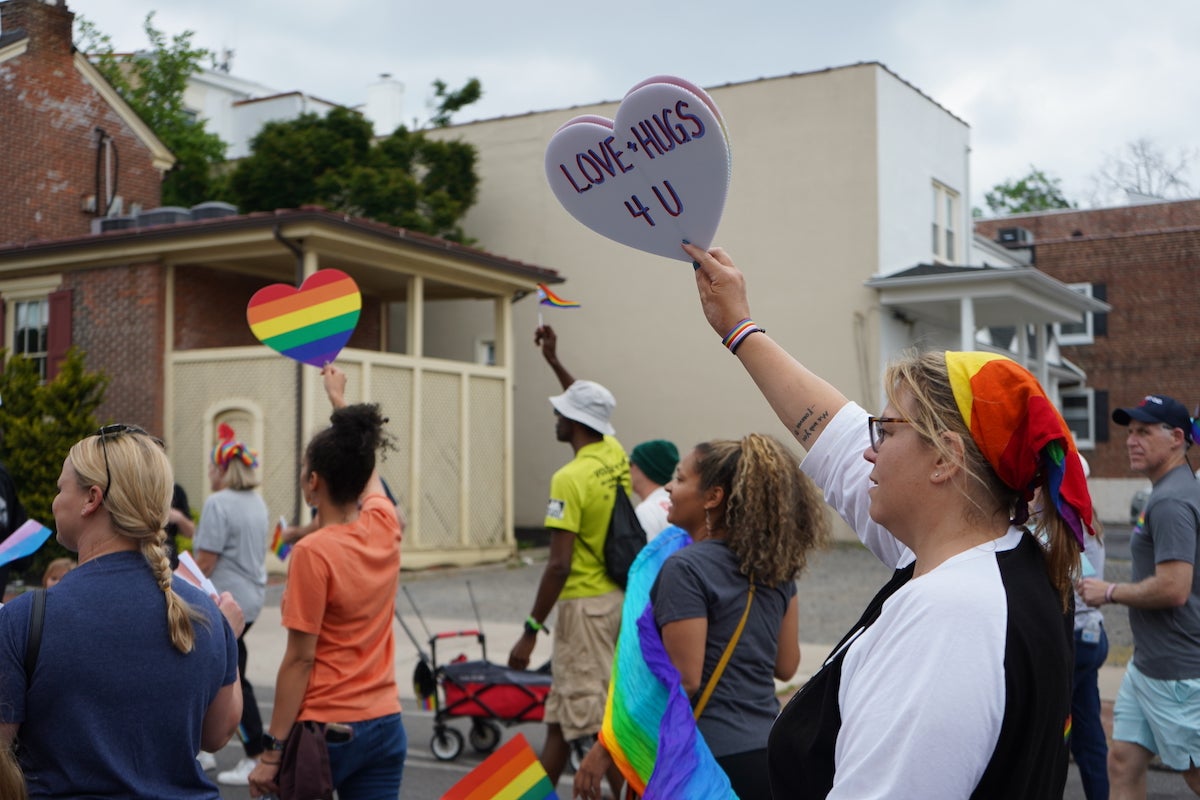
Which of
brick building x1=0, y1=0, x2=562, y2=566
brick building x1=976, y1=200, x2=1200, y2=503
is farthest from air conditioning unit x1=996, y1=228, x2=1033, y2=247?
brick building x1=0, y1=0, x2=562, y2=566

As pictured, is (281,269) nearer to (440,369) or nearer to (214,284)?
(214,284)

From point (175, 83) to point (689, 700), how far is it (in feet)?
122

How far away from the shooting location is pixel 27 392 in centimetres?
→ 1562

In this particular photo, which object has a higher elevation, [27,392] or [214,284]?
[214,284]

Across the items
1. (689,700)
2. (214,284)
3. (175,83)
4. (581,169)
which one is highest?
(175,83)

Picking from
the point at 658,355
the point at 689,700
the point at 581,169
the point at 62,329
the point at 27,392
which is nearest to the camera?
the point at 581,169

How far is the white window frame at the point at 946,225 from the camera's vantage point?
78.1ft

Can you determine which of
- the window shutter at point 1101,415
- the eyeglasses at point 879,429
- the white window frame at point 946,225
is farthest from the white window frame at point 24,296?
the window shutter at point 1101,415

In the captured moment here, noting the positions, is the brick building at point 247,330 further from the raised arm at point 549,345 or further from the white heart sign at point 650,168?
the white heart sign at point 650,168

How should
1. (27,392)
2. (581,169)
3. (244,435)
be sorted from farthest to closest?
1. (244,435)
2. (27,392)
3. (581,169)

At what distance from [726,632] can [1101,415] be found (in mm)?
34400

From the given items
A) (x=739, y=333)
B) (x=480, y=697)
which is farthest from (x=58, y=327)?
(x=739, y=333)

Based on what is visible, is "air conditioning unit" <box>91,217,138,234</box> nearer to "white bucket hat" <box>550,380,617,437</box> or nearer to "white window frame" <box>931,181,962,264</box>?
"white window frame" <box>931,181,962,264</box>

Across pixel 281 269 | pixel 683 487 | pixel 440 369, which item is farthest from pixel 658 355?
pixel 683 487
